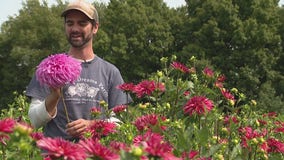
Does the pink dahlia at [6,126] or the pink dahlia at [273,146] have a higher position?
the pink dahlia at [6,126]

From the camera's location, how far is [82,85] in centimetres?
296

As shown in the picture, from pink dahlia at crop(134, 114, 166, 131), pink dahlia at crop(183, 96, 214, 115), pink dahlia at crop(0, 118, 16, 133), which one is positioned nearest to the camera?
pink dahlia at crop(0, 118, 16, 133)

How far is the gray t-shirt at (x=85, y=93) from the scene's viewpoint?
2.88m

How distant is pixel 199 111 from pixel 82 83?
3.06 feet

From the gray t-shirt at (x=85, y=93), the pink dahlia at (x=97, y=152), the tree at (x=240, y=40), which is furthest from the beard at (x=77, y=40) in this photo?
the tree at (x=240, y=40)

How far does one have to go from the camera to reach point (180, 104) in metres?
2.55

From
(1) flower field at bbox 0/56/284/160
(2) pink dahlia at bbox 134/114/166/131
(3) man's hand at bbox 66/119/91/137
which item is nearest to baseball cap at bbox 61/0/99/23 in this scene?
(1) flower field at bbox 0/56/284/160

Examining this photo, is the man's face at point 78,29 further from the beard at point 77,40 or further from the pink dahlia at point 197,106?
the pink dahlia at point 197,106

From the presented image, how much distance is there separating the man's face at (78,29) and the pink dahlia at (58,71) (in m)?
0.81

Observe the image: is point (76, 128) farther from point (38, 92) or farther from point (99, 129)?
point (38, 92)

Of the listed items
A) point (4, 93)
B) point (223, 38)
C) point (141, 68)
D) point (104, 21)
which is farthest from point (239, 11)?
point (4, 93)

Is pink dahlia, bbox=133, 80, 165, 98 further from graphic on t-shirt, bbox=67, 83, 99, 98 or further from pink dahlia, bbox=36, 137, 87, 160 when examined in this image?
pink dahlia, bbox=36, 137, 87, 160

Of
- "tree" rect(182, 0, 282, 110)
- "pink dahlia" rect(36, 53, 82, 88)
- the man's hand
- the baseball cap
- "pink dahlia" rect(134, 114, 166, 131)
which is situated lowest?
the man's hand

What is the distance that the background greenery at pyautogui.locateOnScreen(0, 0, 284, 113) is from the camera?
25859 millimetres
